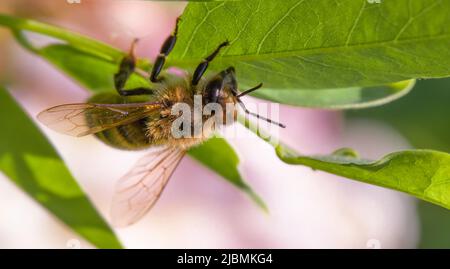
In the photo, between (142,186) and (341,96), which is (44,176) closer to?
(142,186)

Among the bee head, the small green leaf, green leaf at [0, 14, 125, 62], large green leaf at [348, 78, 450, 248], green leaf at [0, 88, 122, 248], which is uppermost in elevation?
large green leaf at [348, 78, 450, 248]

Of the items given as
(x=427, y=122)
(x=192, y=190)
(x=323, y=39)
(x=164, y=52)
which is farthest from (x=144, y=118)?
Result: (x=427, y=122)

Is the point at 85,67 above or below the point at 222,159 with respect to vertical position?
above

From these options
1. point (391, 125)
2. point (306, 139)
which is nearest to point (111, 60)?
point (306, 139)

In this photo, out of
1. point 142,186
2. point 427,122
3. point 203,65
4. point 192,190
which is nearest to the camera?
point 203,65

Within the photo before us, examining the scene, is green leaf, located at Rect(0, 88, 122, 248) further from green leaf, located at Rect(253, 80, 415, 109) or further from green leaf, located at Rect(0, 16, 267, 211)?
green leaf, located at Rect(253, 80, 415, 109)

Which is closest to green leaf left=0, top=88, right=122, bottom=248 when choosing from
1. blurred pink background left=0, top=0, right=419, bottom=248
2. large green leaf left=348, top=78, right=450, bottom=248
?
blurred pink background left=0, top=0, right=419, bottom=248

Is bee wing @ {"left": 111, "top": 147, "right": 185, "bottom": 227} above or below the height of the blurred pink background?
below
